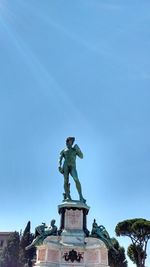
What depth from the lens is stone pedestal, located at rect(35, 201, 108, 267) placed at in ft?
41.2

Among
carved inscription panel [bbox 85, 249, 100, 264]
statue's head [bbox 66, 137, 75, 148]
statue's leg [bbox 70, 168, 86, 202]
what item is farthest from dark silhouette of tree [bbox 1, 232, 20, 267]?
carved inscription panel [bbox 85, 249, 100, 264]

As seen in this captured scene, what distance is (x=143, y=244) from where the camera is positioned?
39.9 metres

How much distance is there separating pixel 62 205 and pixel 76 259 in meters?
2.48

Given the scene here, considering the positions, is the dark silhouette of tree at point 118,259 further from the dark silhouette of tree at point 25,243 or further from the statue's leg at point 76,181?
the statue's leg at point 76,181

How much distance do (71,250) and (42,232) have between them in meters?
1.50

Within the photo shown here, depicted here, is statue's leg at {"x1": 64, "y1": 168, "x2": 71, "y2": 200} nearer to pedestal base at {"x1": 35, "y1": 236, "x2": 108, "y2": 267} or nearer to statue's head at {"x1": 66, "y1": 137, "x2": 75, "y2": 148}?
statue's head at {"x1": 66, "y1": 137, "x2": 75, "y2": 148}

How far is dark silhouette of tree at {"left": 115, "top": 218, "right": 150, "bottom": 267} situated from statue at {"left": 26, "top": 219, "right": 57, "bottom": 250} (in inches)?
1151

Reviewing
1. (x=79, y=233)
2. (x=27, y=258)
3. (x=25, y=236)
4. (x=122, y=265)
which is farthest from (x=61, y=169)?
(x=25, y=236)

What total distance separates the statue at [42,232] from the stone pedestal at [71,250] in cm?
24

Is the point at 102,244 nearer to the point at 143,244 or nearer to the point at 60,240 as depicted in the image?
the point at 60,240

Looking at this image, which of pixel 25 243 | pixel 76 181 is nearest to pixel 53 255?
pixel 76 181

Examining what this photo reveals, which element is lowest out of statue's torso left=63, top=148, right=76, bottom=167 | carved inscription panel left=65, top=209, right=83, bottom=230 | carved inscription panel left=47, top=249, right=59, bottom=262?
carved inscription panel left=47, top=249, right=59, bottom=262

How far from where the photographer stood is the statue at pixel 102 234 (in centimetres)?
1375

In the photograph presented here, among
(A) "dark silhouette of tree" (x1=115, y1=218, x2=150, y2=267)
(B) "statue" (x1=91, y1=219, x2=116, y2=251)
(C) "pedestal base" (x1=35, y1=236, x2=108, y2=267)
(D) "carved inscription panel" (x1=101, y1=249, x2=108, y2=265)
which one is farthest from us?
(A) "dark silhouette of tree" (x1=115, y1=218, x2=150, y2=267)
